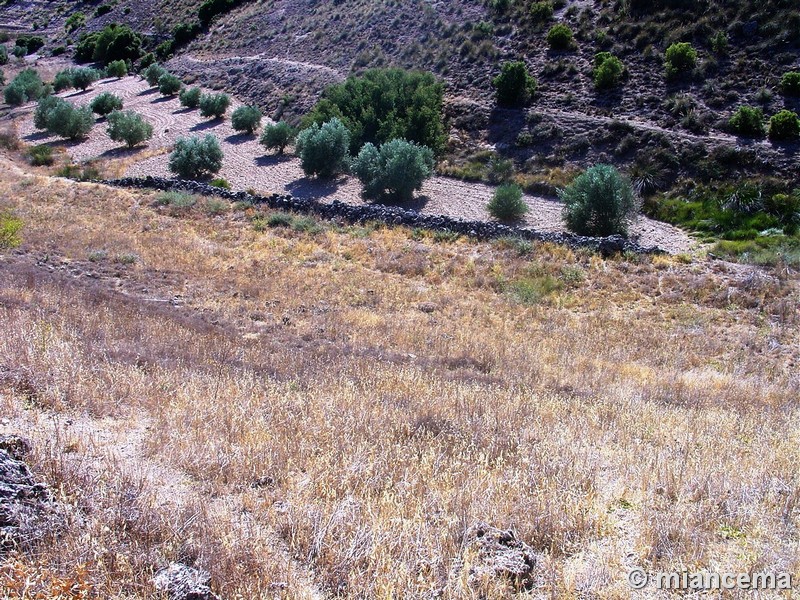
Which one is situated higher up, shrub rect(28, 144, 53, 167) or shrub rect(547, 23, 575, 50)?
shrub rect(547, 23, 575, 50)

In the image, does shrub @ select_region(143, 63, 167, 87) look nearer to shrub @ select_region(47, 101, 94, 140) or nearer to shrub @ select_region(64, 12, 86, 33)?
shrub @ select_region(47, 101, 94, 140)

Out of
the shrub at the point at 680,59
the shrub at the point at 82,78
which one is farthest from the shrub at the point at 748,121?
the shrub at the point at 82,78

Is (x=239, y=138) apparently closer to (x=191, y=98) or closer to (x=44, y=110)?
(x=191, y=98)

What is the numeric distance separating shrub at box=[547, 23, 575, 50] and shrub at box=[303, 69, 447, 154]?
6.41m

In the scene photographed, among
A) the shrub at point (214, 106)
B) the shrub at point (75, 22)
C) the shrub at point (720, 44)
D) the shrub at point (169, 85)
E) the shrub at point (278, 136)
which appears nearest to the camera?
the shrub at point (720, 44)

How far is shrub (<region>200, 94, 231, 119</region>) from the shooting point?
122ft

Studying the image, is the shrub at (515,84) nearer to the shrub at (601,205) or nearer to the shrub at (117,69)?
the shrub at (601,205)

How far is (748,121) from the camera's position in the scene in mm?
24656

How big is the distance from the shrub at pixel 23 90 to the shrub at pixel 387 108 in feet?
84.2

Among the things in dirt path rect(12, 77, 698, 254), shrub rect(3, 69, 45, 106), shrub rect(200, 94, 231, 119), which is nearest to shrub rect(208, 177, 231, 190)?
dirt path rect(12, 77, 698, 254)

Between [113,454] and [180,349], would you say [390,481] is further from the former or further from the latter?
[180,349]

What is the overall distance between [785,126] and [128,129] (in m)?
30.0

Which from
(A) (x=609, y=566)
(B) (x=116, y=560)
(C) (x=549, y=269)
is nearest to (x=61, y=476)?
(B) (x=116, y=560)

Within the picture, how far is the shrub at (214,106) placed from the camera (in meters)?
37.3
